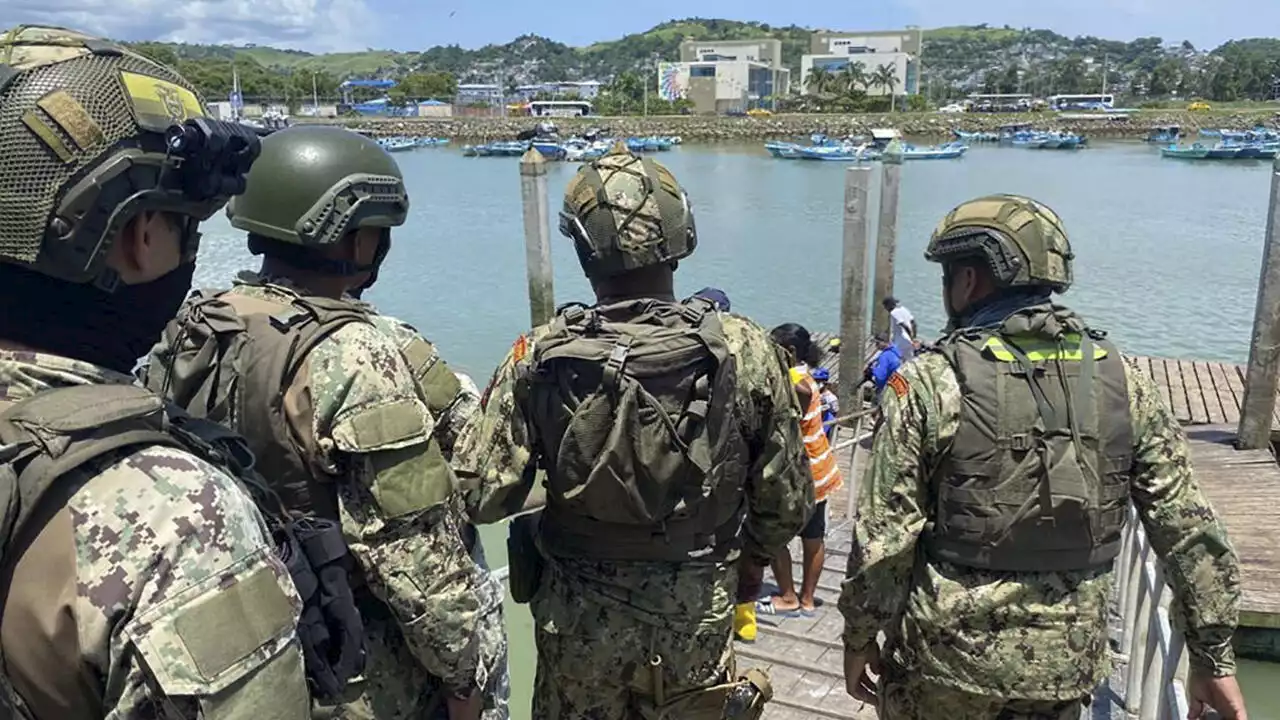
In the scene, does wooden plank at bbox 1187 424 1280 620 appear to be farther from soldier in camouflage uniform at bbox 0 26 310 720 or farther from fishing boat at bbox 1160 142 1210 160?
fishing boat at bbox 1160 142 1210 160

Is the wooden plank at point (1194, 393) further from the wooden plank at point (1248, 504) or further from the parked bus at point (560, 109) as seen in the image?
the parked bus at point (560, 109)

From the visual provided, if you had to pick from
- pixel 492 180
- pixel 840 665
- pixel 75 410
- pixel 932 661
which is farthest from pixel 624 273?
pixel 492 180

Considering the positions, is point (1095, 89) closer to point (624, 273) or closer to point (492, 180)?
point (492, 180)

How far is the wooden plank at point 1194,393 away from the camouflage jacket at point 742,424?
905cm

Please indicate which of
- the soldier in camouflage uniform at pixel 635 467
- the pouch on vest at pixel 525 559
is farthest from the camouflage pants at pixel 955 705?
the pouch on vest at pixel 525 559

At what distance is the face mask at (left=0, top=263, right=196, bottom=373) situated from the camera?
4.20 feet

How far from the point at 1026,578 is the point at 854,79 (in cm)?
10395

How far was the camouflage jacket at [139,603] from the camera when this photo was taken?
1119mm

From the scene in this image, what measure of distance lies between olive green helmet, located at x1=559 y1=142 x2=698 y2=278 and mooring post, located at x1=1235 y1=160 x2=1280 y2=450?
26.0ft

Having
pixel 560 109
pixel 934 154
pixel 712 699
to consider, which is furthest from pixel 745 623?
pixel 560 109

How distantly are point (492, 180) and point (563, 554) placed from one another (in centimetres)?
4548

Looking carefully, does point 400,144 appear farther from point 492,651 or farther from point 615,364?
point 492,651

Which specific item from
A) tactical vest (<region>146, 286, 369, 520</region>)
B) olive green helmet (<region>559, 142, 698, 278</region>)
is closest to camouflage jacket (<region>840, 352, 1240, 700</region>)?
olive green helmet (<region>559, 142, 698, 278</region>)

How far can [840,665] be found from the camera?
443 cm
